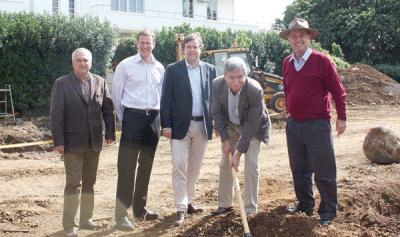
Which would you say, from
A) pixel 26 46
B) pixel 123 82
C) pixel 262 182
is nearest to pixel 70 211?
pixel 123 82

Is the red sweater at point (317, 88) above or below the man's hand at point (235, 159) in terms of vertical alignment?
above

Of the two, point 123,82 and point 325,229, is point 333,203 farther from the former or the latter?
point 123,82

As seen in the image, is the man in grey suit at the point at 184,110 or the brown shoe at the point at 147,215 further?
the brown shoe at the point at 147,215

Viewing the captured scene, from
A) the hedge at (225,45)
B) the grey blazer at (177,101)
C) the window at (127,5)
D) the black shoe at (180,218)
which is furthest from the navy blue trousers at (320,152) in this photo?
the window at (127,5)

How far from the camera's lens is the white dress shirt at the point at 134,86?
5.70 metres

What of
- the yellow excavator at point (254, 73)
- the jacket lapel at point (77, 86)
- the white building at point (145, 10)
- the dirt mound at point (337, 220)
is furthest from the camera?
the white building at point (145, 10)

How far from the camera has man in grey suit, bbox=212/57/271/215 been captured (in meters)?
5.41

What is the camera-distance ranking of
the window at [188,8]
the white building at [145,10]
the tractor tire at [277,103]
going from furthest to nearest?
A: 1. the window at [188,8]
2. the white building at [145,10]
3. the tractor tire at [277,103]

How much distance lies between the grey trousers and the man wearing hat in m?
2.22

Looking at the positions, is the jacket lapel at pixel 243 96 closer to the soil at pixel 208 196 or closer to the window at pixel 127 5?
the soil at pixel 208 196

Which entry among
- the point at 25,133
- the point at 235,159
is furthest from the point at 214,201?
the point at 25,133

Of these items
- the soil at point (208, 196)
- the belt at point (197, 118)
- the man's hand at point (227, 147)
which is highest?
the belt at point (197, 118)

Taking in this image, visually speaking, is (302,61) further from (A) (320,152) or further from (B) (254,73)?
(B) (254,73)

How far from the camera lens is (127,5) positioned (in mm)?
30828
